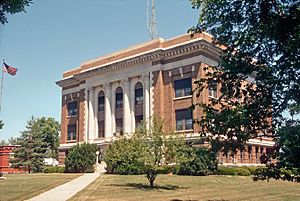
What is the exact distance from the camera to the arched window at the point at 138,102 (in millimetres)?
46312

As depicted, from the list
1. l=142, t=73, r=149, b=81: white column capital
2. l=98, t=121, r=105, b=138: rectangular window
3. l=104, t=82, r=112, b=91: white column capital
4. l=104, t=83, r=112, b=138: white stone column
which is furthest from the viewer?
l=98, t=121, r=105, b=138: rectangular window

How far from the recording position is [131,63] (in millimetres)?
47000

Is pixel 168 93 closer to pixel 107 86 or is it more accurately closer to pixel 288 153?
pixel 107 86

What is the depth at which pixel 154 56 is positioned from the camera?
4419cm

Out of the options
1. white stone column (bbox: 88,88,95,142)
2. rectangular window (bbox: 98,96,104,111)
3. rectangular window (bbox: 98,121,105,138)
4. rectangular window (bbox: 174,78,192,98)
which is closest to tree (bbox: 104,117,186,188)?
rectangular window (bbox: 174,78,192,98)

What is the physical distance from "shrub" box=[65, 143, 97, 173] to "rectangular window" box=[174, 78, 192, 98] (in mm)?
12167

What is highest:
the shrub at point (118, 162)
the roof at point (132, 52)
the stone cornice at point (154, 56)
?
the roof at point (132, 52)

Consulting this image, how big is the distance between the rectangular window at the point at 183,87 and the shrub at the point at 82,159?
12167 mm

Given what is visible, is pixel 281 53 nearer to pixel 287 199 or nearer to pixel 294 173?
pixel 294 173

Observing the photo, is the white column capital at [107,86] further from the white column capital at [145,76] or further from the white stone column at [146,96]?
the white stone column at [146,96]

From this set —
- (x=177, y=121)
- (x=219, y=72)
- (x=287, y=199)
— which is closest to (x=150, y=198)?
(x=287, y=199)

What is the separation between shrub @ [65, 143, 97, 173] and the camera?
4316 cm

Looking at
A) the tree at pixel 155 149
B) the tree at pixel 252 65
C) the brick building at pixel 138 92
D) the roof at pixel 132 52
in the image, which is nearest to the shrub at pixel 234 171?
the brick building at pixel 138 92

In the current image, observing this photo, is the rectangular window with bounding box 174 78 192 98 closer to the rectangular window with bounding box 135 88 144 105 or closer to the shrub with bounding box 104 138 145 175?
the rectangular window with bounding box 135 88 144 105
